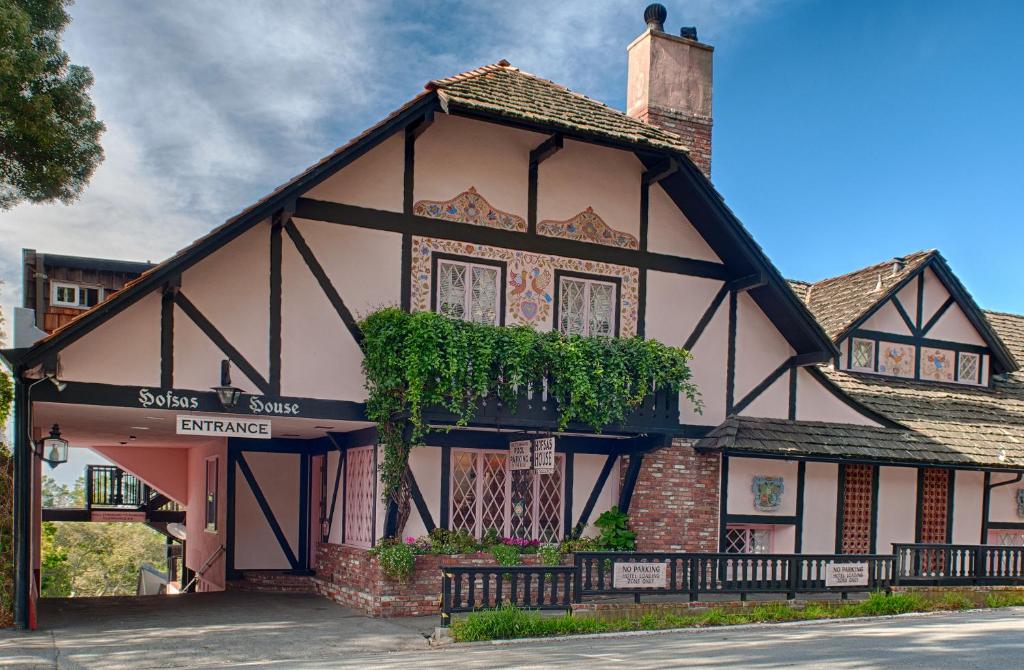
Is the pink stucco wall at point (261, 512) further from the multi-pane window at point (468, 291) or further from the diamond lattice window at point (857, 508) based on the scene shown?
the diamond lattice window at point (857, 508)

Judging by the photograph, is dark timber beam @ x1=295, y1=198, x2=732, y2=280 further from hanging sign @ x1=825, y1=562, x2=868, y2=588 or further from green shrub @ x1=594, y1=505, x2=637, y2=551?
hanging sign @ x1=825, y1=562, x2=868, y2=588

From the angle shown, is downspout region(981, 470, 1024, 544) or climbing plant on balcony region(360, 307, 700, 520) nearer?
climbing plant on balcony region(360, 307, 700, 520)

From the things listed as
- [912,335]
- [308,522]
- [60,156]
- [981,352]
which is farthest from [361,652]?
[981,352]

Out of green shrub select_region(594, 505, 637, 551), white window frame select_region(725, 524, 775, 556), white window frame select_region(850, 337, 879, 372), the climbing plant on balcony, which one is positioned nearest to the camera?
the climbing plant on balcony

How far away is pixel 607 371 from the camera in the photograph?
15398 millimetres

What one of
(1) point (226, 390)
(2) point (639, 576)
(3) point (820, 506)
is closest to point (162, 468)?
(1) point (226, 390)

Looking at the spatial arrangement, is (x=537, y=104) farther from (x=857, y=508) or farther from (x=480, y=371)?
(x=857, y=508)

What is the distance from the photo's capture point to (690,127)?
1869 centimetres

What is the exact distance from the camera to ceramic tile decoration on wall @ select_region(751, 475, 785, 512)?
697 inches

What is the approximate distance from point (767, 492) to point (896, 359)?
521 centimetres

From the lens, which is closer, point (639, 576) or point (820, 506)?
point (639, 576)

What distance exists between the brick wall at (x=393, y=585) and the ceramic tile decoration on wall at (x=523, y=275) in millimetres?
3726

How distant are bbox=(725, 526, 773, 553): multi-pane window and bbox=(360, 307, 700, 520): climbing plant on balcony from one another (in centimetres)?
362

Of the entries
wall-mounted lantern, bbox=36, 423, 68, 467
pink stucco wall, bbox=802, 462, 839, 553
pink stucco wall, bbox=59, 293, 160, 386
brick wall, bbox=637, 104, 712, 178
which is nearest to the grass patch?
pink stucco wall, bbox=802, 462, 839, 553
